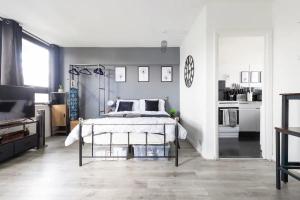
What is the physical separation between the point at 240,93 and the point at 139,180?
4.21 metres

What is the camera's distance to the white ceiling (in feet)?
10.8

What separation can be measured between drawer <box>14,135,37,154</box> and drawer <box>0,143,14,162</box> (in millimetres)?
104

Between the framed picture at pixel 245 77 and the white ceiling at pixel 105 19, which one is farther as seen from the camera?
the framed picture at pixel 245 77

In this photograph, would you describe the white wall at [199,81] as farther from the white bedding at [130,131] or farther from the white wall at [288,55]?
the white wall at [288,55]

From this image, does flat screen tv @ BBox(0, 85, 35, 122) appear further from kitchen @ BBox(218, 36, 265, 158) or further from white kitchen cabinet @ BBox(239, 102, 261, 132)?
white kitchen cabinet @ BBox(239, 102, 261, 132)

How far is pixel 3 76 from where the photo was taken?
3740 mm

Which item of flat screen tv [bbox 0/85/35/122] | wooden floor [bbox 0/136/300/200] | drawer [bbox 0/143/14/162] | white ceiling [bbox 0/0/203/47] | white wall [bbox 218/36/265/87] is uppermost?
white ceiling [bbox 0/0/203/47]

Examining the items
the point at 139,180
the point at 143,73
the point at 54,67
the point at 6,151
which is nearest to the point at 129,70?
the point at 143,73

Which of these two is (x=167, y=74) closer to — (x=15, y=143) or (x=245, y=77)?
(x=245, y=77)

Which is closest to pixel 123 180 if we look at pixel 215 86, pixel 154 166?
pixel 154 166

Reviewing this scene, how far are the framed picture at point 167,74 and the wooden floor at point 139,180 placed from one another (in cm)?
305

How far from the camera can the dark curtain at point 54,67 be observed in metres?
5.65

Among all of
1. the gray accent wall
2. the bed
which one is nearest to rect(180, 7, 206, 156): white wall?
the bed

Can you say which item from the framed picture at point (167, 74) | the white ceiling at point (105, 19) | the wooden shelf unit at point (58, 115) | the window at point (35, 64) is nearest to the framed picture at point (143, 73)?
the framed picture at point (167, 74)
